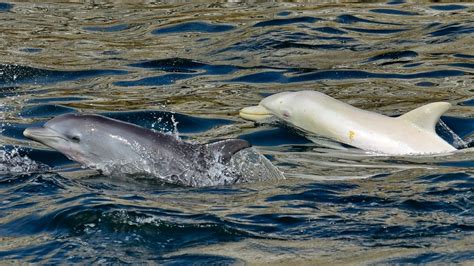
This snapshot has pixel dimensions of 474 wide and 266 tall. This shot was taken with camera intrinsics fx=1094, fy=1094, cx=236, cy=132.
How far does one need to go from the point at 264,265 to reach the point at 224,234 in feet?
1.88

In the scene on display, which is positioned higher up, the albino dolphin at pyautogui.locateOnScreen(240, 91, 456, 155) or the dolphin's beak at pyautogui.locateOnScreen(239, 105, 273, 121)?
the albino dolphin at pyautogui.locateOnScreen(240, 91, 456, 155)

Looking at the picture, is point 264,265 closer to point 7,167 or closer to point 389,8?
point 7,167

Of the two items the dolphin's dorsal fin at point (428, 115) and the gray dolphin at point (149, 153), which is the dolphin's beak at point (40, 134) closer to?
the gray dolphin at point (149, 153)

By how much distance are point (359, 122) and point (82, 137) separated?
2741 mm

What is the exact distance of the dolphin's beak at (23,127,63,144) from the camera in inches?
319

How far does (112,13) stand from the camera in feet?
57.1

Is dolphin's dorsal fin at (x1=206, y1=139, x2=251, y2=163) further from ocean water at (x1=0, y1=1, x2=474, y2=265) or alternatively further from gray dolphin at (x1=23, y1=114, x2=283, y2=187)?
ocean water at (x1=0, y1=1, x2=474, y2=265)

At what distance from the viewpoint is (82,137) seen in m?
8.06

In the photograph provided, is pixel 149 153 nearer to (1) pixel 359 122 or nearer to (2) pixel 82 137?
(2) pixel 82 137

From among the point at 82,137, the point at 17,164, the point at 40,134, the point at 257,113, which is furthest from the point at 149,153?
the point at 257,113

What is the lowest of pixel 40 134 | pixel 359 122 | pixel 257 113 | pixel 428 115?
pixel 257 113

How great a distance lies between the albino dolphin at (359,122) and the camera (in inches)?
362

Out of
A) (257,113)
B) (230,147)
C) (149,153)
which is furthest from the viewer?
(257,113)

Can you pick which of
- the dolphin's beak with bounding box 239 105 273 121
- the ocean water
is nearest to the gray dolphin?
the ocean water
